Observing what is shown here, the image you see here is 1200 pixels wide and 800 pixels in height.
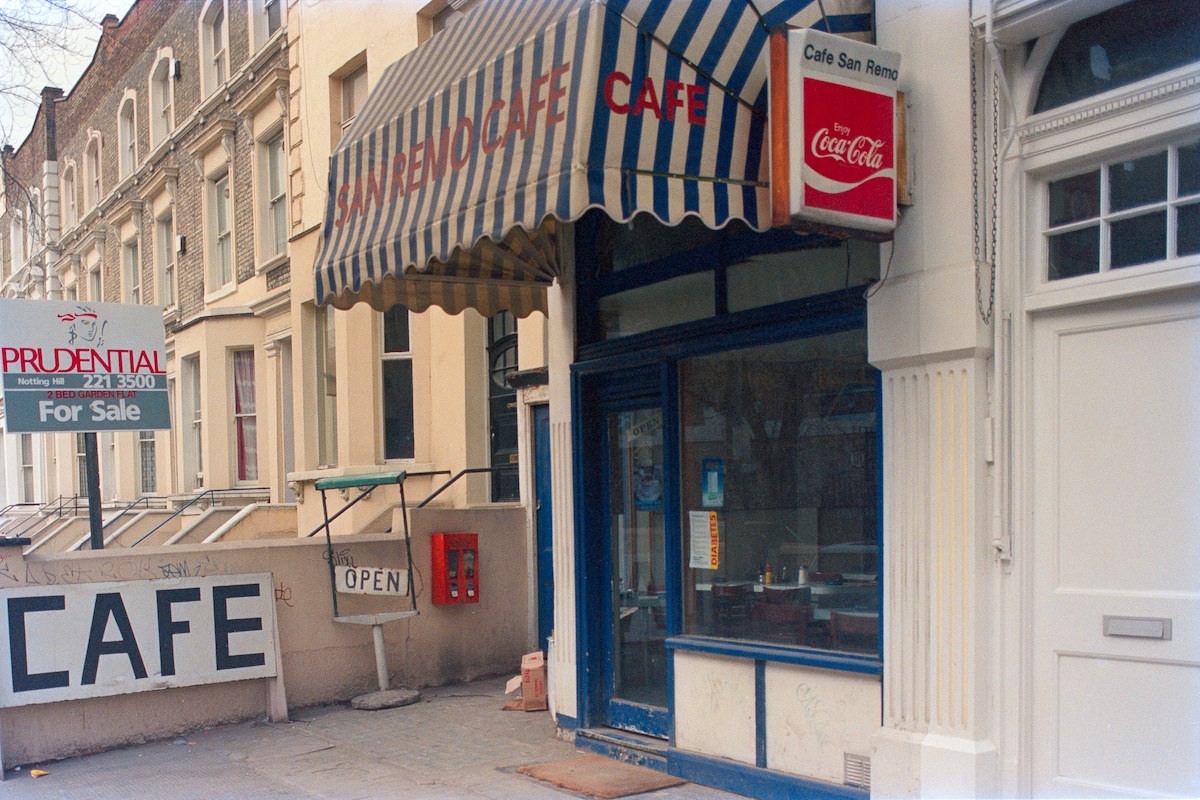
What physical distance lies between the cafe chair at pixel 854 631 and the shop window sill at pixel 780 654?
0.06 meters

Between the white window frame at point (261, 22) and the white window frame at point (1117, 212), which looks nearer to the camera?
the white window frame at point (1117, 212)

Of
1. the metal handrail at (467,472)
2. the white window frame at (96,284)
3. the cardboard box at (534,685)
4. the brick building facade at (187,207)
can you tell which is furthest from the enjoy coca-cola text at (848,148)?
the white window frame at (96,284)

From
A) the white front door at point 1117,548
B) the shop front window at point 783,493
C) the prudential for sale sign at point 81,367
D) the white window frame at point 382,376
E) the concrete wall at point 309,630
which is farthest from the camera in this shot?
the white window frame at point 382,376

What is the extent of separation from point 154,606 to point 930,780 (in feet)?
19.5

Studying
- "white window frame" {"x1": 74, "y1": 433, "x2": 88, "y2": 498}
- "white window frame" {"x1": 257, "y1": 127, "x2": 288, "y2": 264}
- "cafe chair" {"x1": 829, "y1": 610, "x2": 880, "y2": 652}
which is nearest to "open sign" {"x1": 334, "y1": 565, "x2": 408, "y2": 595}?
"cafe chair" {"x1": 829, "y1": 610, "x2": 880, "y2": 652}

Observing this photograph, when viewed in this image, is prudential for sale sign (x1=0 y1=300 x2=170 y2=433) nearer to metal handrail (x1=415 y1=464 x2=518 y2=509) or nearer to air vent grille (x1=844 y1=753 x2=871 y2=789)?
metal handrail (x1=415 y1=464 x2=518 y2=509)

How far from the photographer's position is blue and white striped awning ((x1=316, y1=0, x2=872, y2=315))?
4.97 metres

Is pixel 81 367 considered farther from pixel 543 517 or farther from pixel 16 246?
pixel 16 246

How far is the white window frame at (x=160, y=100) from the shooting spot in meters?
18.8

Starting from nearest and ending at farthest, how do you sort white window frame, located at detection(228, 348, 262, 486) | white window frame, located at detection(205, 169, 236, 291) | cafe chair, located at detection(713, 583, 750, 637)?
cafe chair, located at detection(713, 583, 750, 637)
white window frame, located at detection(228, 348, 262, 486)
white window frame, located at detection(205, 169, 236, 291)

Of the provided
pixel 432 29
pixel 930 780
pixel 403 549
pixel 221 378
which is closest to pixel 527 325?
pixel 403 549

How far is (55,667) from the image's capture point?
7812 millimetres

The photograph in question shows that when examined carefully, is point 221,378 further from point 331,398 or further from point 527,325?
point 527,325

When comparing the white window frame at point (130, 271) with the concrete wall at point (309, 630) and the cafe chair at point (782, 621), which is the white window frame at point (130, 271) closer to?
the concrete wall at point (309, 630)
